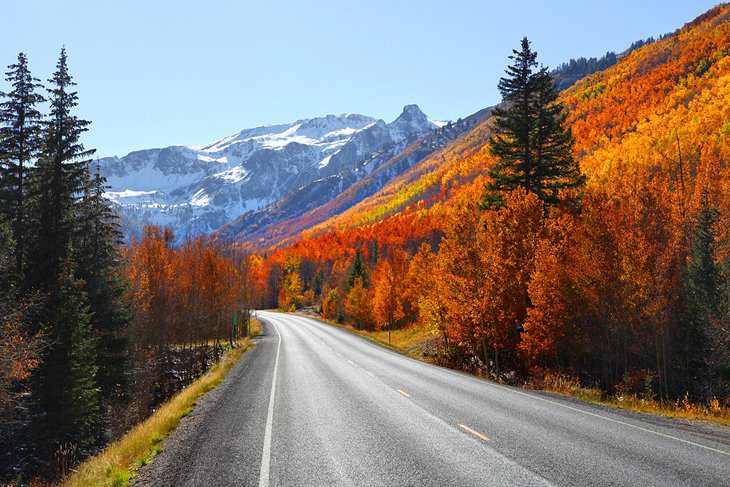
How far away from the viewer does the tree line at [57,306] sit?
20.1 meters

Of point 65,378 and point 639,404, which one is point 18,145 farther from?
point 639,404

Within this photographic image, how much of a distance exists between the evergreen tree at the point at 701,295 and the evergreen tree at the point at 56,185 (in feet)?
133

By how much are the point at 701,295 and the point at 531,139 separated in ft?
63.7

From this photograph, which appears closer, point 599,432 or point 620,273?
point 599,432

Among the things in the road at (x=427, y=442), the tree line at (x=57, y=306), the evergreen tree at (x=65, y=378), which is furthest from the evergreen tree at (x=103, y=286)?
the road at (x=427, y=442)

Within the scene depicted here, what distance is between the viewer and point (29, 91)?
25.5 metres

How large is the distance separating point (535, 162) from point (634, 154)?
104 m

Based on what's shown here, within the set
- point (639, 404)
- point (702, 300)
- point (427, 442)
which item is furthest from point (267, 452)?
point (702, 300)

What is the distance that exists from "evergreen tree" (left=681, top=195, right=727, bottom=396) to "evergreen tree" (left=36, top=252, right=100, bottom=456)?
3786 cm

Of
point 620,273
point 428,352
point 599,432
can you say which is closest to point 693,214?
point 620,273

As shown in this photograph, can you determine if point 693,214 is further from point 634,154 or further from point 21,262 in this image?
point 634,154

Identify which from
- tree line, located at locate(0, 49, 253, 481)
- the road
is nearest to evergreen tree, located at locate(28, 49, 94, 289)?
tree line, located at locate(0, 49, 253, 481)

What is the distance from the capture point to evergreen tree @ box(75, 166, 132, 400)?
93.6ft

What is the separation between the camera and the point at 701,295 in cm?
3275
